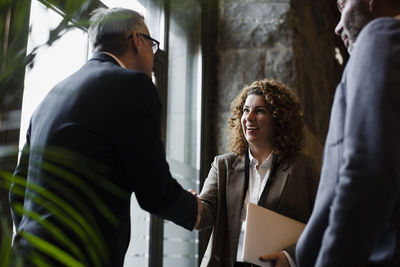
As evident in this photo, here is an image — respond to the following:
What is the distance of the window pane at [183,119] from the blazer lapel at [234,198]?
973 mm

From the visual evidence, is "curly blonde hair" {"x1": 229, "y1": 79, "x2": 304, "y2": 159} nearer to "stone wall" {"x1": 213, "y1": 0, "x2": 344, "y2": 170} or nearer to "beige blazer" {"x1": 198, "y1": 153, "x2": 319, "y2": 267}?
"beige blazer" {"x1": 198, "y1": 153, "x2": 319, "y2": 267}

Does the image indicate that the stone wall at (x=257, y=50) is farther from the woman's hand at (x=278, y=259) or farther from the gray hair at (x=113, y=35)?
the gray hair at (x=113, y=35)

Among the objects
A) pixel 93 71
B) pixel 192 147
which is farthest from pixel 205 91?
pixel 93 71

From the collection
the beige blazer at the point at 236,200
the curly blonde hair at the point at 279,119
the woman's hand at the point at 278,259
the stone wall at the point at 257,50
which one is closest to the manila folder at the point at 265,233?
the woman's hand at the point at 278,259

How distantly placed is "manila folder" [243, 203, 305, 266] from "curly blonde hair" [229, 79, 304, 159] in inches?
18.2

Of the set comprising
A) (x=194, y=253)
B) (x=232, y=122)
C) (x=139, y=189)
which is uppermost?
(x=232, y=122)

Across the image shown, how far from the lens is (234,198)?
2.37 m

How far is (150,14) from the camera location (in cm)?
328

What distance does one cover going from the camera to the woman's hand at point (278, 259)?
2.04m

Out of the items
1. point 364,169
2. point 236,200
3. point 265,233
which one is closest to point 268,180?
point 236,200

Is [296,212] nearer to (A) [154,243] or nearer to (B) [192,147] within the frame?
(A) [154,243]

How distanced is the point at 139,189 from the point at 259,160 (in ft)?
3.64

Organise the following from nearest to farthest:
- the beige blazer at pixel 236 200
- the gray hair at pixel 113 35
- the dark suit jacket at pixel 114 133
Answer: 1. the dark suit jacket at pixel 114 133
2. the gray hair at pixel 113 35
3. the beige blazer at pixel 236 200

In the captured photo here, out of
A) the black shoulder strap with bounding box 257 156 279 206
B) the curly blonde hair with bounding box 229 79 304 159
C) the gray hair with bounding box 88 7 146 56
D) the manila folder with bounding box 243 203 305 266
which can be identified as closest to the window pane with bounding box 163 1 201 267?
the curly blonde hair with bounding box 229 79 304 159
